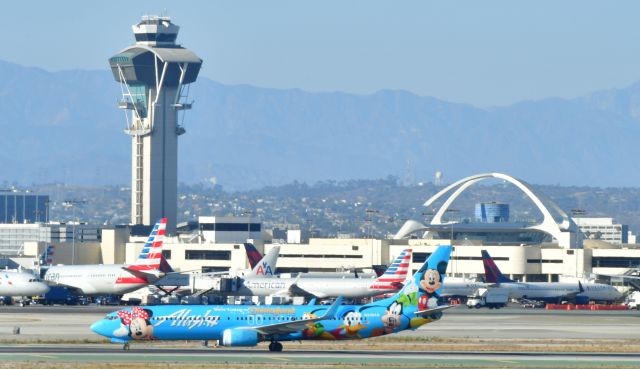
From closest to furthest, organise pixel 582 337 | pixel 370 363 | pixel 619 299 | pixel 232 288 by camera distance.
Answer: pixel 370 363, pixel 582 337, pixel 232 288, pixel 619 299

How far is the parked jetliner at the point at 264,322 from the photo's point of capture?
80.8 meters

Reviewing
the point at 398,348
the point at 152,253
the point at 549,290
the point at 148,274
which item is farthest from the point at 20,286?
the point at 398,348

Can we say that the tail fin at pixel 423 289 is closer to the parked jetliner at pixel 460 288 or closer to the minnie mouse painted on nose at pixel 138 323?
the minnie mouse painted on nose at pixel 138 323

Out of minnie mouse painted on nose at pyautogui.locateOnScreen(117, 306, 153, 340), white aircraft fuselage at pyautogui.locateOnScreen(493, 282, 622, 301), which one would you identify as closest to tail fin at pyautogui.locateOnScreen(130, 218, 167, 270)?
white aircraft fuselage at pyautogui.locateOnScreen(493, 282, 622, 301)

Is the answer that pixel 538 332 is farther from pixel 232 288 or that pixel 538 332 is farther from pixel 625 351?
pixel 232 288

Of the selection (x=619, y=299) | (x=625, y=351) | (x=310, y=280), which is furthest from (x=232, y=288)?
(x=625, y=351)

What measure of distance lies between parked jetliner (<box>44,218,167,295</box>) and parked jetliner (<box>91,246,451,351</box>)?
65.0 meters

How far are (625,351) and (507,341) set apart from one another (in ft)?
34.8

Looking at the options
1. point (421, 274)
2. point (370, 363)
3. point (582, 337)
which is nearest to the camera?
point (370, 363)

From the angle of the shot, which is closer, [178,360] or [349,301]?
[178,360]

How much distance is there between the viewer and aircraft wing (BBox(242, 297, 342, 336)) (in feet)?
263

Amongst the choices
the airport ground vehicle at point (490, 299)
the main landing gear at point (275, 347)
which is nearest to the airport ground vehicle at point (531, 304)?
the airport ground vehicle at point (490, 299)

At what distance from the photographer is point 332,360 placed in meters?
76.4

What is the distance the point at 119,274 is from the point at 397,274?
3078 centimetres
